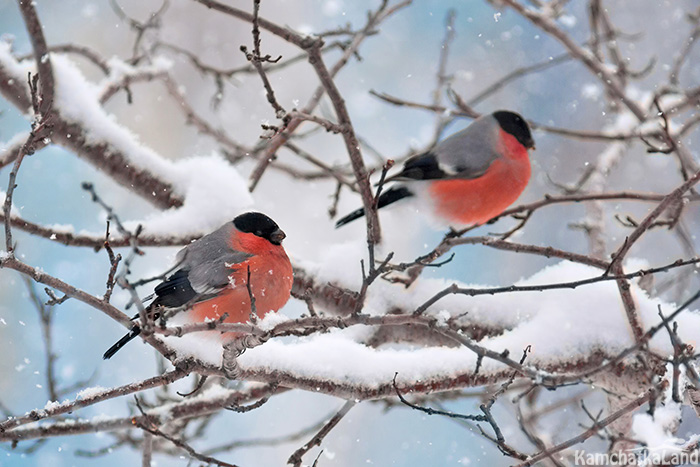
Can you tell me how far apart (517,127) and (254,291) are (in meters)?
1.81

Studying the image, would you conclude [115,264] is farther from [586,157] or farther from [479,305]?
[586,157]

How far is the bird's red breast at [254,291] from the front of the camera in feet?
6.97

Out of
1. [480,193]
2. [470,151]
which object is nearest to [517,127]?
[470,151]

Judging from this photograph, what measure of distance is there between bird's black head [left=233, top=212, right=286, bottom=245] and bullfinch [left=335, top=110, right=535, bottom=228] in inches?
23.4

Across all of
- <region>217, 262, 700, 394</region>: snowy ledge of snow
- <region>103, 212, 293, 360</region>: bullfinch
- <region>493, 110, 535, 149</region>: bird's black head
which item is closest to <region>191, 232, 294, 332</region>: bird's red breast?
<region>103, 212, 293, 360</region>: bullfinch

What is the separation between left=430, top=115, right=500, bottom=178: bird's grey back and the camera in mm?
3090

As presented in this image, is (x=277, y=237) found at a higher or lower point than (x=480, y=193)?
lower

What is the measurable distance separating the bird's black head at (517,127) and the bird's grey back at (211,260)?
5.20 ft

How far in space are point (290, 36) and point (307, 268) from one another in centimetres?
108

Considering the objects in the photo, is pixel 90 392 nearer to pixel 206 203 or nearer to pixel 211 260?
pixel 211 260

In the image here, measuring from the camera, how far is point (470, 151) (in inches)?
125

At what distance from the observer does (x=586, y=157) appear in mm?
6156

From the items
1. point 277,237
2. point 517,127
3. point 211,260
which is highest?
point 517,127

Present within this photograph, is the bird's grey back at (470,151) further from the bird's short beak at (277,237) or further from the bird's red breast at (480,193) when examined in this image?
the bird's short beak at (277,237)
